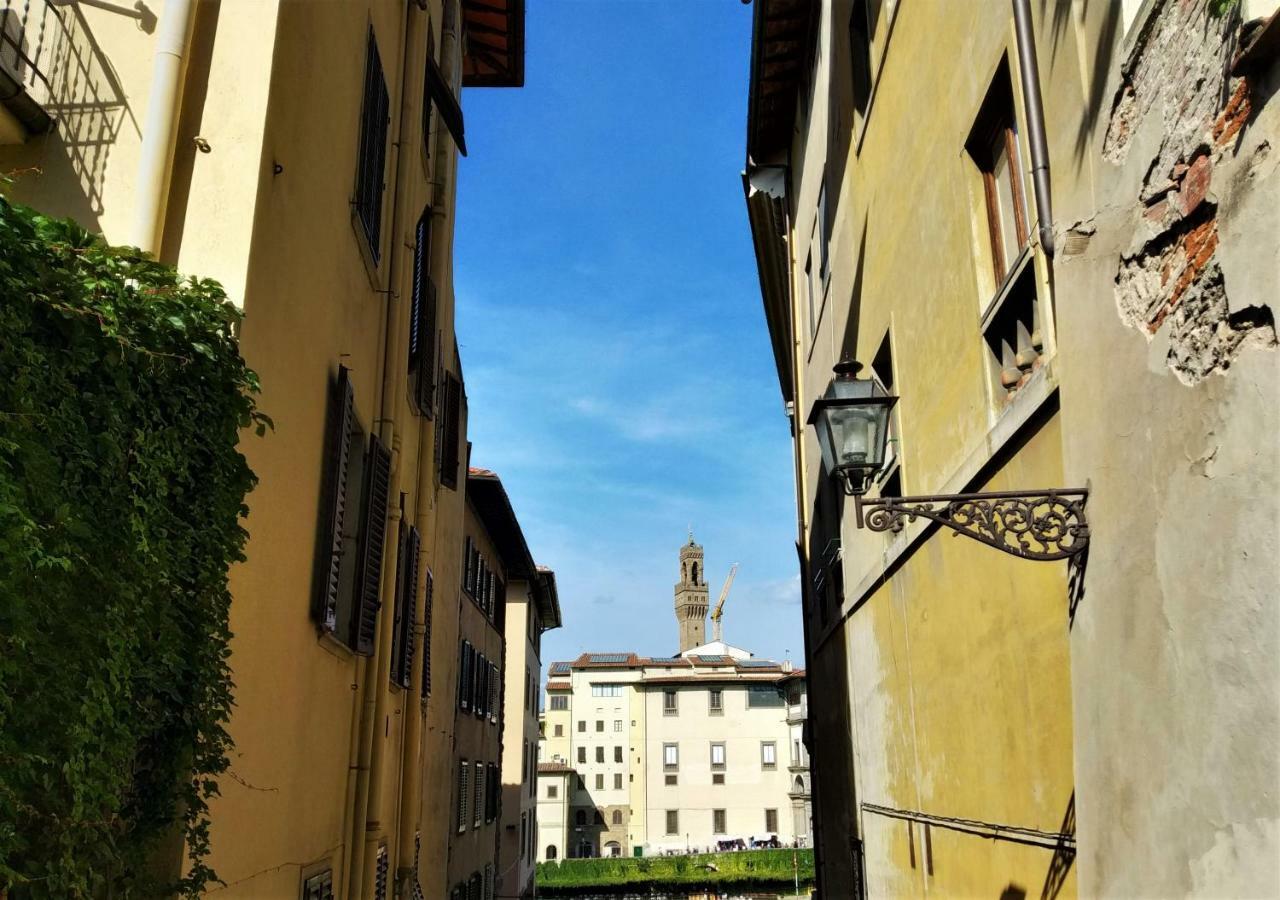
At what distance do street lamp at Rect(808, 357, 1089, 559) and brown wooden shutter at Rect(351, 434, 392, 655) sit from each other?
3616 millimetres

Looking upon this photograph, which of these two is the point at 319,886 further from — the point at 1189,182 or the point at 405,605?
the point at 1189,182

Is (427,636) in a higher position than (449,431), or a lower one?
lower

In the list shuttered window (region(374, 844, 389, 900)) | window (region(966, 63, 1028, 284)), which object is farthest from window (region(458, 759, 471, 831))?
Answer: window (region(966, 63, 1028, 284))

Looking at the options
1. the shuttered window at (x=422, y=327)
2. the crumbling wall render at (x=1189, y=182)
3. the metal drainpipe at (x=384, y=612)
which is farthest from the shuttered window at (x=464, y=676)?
the crumbling wall render at (x=1189, y=182)

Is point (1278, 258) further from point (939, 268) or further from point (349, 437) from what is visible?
point (349, 437)

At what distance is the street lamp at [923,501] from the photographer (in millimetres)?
4285

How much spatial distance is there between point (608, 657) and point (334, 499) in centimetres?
7172

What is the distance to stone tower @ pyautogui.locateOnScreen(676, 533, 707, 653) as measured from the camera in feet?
433

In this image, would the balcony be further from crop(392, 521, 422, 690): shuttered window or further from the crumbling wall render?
crop(392, 521, 422, 690): shuttered window

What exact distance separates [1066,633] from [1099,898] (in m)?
1.09

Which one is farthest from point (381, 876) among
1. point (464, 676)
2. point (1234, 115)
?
point (464, 676)

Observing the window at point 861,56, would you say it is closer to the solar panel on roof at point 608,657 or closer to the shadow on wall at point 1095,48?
the shadow on wall at point 1095,48

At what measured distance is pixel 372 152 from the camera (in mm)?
8094

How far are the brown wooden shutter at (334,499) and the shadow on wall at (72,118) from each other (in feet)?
7.13
